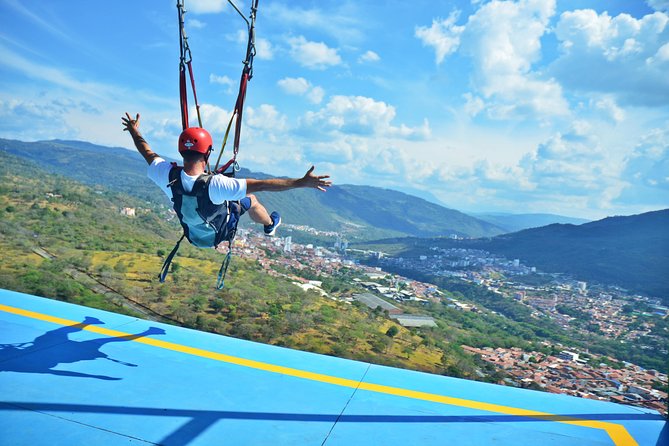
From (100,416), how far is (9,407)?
508 millimetres

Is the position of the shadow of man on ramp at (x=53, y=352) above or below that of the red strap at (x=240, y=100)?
below

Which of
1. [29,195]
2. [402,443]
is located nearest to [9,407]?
[402,443]

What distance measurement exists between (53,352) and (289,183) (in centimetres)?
230

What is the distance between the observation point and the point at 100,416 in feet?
7.01

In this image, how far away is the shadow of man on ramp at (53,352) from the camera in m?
2.64

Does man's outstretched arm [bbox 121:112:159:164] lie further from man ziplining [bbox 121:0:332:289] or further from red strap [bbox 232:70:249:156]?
red strap [bbox 232:70:249:156]

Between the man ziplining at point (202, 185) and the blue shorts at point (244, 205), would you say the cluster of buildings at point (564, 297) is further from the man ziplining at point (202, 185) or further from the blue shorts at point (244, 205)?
the man ziplining at point (202, 185)

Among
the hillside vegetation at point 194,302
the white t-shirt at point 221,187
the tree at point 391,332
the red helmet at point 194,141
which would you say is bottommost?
the tree at point 391,332

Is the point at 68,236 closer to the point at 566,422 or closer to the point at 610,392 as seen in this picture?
the point at 566,422

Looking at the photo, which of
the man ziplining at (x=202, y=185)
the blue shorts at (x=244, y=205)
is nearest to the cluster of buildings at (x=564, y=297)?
the blue shorts at (x=244, y=205)

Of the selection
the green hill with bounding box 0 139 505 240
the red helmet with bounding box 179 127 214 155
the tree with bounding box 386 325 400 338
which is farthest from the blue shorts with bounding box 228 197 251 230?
the green hill with bounding box 0 139 505 240

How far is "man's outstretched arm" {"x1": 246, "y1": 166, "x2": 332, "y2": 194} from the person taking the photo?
7.70 ft

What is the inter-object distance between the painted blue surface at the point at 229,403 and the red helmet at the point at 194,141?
162 cm

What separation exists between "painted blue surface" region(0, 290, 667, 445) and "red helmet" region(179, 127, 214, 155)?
1.62 metres
